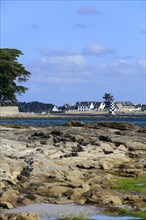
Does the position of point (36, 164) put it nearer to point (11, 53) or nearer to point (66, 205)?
point (66, 205)

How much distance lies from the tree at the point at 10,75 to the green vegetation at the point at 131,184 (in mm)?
70994

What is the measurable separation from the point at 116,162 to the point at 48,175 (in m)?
8.81

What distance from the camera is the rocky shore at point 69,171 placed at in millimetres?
17391

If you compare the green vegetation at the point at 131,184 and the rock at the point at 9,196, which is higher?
the rock at the point at 9,196

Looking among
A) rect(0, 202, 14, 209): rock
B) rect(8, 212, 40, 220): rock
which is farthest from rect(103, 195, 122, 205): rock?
rect(8, 212, 40, 220): rock

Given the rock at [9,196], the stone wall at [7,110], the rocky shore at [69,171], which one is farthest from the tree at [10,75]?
the rock at [9,196]

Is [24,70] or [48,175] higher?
[24,70]

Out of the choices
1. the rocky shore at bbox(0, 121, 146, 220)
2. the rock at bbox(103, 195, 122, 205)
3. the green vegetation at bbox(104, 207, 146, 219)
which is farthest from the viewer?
the rocky shore at bbox(0, 121, 146, 220)

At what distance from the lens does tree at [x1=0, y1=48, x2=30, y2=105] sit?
307 feet

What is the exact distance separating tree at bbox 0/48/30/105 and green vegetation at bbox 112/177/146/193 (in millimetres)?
70994

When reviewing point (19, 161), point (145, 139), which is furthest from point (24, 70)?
point (19, 161)

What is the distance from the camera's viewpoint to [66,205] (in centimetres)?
1692

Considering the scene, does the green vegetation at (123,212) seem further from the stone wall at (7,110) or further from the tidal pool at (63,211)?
the stone wall at (7,110)

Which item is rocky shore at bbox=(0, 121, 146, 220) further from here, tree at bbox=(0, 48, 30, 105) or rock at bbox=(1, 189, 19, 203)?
tree at bbox=(0, 48, 30, 105)
